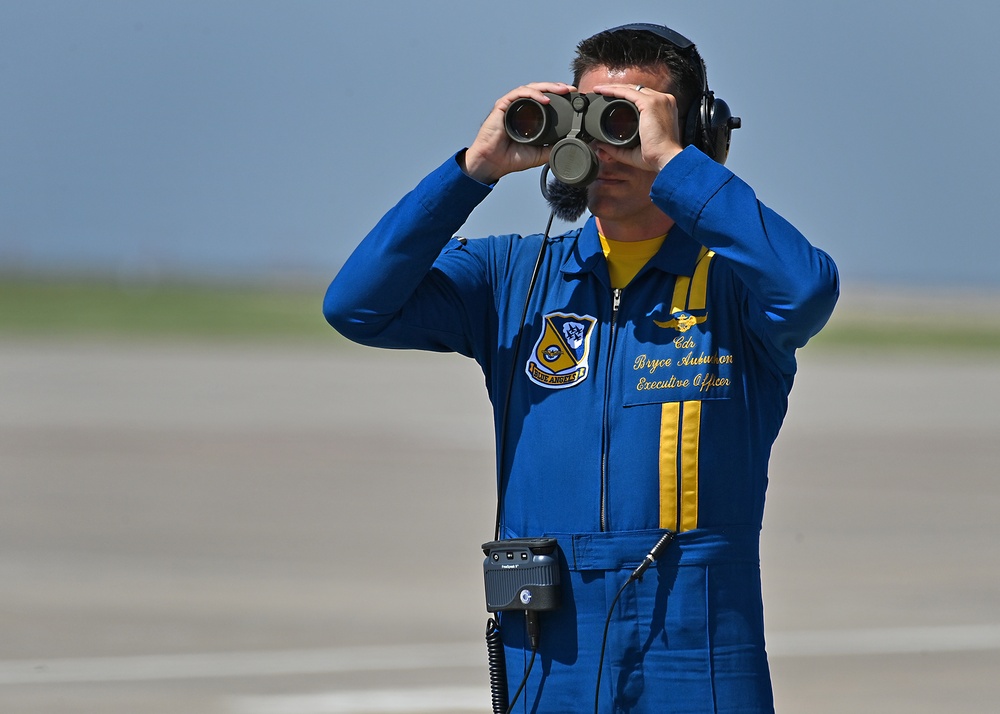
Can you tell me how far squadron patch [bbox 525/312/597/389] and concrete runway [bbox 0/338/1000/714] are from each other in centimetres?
66

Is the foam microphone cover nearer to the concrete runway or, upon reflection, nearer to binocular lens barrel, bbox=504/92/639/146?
binocular lens barrel, bbox=504/92/639/146

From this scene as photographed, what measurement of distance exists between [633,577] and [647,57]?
1133mm

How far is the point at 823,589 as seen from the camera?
348 inches

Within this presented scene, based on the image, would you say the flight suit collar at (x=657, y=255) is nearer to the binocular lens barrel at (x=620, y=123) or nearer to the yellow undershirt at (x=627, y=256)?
the yellow undershirt at (x=627, y=256)

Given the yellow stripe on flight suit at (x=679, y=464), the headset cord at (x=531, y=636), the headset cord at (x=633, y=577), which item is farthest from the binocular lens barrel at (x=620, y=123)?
the headset cord at (x=531, y=636)

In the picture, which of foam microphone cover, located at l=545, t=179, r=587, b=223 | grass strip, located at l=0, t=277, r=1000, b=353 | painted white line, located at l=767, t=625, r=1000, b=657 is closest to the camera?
foam microphone cover, located at l=545, t=179, r=587, b=223

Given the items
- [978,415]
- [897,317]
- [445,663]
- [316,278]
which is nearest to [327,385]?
[978,415]

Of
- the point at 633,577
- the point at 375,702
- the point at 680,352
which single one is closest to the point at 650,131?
the point at 680,352

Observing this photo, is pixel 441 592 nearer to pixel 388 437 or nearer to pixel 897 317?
pixel 388 437

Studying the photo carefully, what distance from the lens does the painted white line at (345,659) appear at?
22.1 ft

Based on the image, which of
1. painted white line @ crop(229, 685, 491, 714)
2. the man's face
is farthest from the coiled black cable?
painted white line @ crop(229, 685, 491, 714)

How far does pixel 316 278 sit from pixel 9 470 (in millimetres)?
128975

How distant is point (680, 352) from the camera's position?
2779 millimetres

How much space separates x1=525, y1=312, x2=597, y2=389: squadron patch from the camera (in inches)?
112
